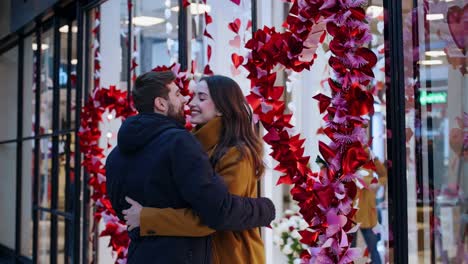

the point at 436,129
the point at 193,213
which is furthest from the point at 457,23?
the point at 193,213

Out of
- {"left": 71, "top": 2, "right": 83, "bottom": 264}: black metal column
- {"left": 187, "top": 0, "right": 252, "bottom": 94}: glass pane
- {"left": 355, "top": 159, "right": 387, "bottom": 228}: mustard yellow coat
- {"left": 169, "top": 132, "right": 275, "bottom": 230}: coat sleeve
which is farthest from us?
{"left": 71, "top": 2, "right": 83, "bottom": 264}: black metal column

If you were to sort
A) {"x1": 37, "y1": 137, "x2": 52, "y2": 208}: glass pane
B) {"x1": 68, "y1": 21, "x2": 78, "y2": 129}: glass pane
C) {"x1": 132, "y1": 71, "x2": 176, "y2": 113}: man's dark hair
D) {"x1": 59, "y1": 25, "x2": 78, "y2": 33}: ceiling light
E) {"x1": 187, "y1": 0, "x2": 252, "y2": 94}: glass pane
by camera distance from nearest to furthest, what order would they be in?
{"x1": 132, "y1": 71, "x2": 176, "y2": 113}: man's dark hair → {"x1": 187, "y1": 0, "x2": 252, "y2": 94}: glass pane → {"x1": 68, "y1": 21, "x2": 78, "y2": 129}: glass pane → {"x1": 59, "y1": 25, "x2": 78, "y2": 33}: ceiling light → {"x1": 37, "y1": 137, "x2": 52, "y2": 208}: glass pane

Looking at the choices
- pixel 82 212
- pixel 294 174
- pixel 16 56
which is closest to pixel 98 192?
pixel 82 212

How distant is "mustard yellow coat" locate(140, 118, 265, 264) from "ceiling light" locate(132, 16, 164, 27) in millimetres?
1756

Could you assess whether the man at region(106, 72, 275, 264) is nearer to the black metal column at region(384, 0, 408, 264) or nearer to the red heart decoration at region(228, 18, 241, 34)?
the black metal column at region(384, 0, 408, 264)

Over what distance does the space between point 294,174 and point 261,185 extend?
3.38 feet

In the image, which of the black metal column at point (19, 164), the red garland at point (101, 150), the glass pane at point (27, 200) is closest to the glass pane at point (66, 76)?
the red garland at point (101, 150)

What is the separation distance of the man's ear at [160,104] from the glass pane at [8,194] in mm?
5628

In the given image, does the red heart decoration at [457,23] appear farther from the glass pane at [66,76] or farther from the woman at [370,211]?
the glass pane at [66,76]

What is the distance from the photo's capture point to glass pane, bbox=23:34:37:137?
646cm

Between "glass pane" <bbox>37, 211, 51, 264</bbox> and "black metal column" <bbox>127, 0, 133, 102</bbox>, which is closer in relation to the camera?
"black metal column" <bbox>127, 0, 133, 102</bbox>

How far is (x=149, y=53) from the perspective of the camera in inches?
156

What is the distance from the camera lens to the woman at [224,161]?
209cm

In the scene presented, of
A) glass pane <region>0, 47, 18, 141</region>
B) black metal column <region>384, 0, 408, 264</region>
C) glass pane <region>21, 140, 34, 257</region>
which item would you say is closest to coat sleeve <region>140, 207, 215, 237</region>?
black metal column <region>384, 0, 408, 264</region>
